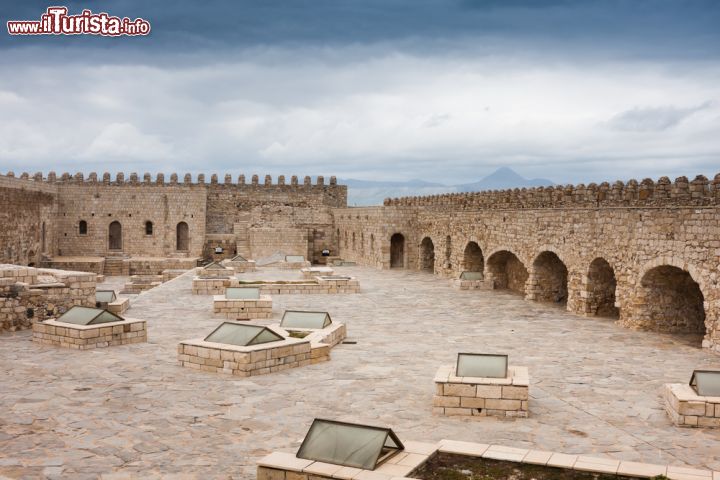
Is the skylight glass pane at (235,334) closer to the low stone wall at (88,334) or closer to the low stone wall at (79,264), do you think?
the low stone wall at (88,334)

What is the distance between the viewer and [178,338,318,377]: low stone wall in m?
10.6

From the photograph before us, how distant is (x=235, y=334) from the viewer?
11.4 meters

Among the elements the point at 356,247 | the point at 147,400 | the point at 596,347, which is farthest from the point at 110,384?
the point at 356,247

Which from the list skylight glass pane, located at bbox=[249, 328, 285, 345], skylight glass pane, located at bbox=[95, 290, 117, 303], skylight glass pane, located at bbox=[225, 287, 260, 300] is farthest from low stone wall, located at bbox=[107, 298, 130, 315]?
skylight glass pane, located at bbox=[249, 328, 285, 345]

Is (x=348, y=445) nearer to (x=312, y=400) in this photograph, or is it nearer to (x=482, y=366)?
(x=312, y=400)

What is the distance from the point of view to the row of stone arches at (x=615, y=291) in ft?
49.7

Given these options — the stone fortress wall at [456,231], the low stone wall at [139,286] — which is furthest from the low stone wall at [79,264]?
the low stone wall at [139,286]

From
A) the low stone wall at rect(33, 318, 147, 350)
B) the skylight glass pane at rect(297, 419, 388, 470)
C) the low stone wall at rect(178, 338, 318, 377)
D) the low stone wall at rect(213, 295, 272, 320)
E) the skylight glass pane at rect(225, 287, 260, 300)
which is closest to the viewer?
the skylight glass pane at rect(297, 419, 388, 470)

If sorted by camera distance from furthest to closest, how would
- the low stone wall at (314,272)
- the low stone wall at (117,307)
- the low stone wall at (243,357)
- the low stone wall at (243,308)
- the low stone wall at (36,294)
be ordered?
the low stone wall at (314,272), the low stone wall at (243,308), the low stone wall at (117,307), the low stone wall at (36,294), the low stone wall at (243,357)

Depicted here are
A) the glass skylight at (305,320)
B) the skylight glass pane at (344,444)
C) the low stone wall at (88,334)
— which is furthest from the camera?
the glass skylight at (305,320)

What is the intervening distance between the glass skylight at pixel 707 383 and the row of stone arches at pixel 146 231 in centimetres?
3528

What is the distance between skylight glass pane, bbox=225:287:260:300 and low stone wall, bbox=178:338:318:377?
5472mm

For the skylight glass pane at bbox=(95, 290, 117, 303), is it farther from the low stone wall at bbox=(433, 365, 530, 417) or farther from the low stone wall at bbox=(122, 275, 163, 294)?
the low stone wall at bbox=(433, 365, 530, 417)

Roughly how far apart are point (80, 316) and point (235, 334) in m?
3.50
